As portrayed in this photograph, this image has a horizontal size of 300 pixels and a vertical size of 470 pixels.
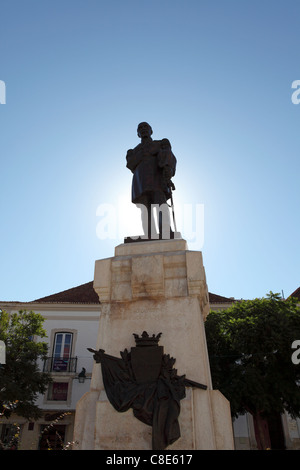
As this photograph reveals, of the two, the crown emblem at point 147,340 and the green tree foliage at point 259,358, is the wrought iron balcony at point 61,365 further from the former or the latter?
the crown emblem at point 147,340

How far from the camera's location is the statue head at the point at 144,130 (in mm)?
5656

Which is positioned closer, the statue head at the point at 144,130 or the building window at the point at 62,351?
the statue head at the point at 144,130

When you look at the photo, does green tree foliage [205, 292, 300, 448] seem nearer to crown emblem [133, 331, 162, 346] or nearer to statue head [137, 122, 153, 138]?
statue head [137, 122, 153, 138]

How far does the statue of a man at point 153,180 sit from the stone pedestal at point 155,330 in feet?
1.84

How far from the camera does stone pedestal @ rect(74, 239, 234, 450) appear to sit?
10.8ft

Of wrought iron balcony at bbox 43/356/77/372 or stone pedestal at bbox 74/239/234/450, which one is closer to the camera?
stone pedestal at bbox 74/239/234/450

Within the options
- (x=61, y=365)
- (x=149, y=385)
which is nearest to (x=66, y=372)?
(x=61, y=365)

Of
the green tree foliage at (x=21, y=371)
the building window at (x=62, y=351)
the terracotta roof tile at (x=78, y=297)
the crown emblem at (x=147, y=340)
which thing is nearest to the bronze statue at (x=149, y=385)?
the crown emblem at (x=147, y=340)

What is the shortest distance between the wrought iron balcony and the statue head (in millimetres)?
18045

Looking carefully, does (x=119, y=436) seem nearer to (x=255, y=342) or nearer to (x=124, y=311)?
(x=124, y=311)

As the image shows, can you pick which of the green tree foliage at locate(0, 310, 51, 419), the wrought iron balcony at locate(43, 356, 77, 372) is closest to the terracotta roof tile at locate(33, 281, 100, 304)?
the wrought iron balcony at locate(43, 356, 77, 372)

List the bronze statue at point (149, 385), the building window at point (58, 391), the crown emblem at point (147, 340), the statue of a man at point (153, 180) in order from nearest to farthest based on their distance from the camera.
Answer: the bronze statue at point (149, 385) → the crown emblem at point (147, 340) → the statue of a man at point (153, 180) → the building window at point (58, 391)
